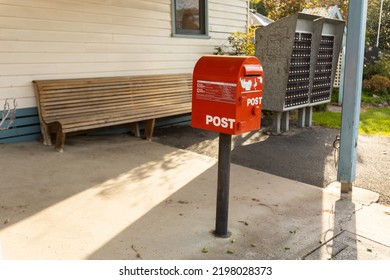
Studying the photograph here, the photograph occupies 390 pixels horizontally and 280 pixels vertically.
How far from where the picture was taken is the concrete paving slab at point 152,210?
3.15 m

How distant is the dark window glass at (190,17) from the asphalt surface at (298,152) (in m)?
2.11

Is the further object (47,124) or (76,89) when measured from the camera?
(76,89)

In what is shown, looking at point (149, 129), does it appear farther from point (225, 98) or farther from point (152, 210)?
point (225, 98)

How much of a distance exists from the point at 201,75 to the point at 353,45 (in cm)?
198

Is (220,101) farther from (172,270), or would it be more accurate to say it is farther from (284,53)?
(284,53)

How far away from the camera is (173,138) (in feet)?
23.7

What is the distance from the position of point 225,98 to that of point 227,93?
42mm

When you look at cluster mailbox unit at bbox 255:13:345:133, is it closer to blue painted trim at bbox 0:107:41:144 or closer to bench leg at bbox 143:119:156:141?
bench leg at bbox 143:119:156:141

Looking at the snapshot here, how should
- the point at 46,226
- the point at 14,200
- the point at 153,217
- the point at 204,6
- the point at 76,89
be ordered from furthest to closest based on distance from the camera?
1. the point at 204,6
2. the point at 76,89
3. the point at 14,200
4. the point at 153,217
5. the point at 46,226

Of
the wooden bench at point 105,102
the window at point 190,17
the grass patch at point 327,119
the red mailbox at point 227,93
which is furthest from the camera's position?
the grass patch at point 327,119

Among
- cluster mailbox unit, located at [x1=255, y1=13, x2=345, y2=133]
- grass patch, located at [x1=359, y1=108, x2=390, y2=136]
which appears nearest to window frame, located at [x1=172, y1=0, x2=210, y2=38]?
cluster mailbox unit, located at [x1=255, y1=13, x2=345, y2=133]

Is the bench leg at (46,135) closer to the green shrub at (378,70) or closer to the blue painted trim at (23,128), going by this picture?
the blue painted trim at (23,128)

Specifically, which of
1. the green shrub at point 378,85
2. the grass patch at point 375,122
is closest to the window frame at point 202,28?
the grass patch at point 375,122

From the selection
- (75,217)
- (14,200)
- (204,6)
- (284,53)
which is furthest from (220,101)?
(204,6)
